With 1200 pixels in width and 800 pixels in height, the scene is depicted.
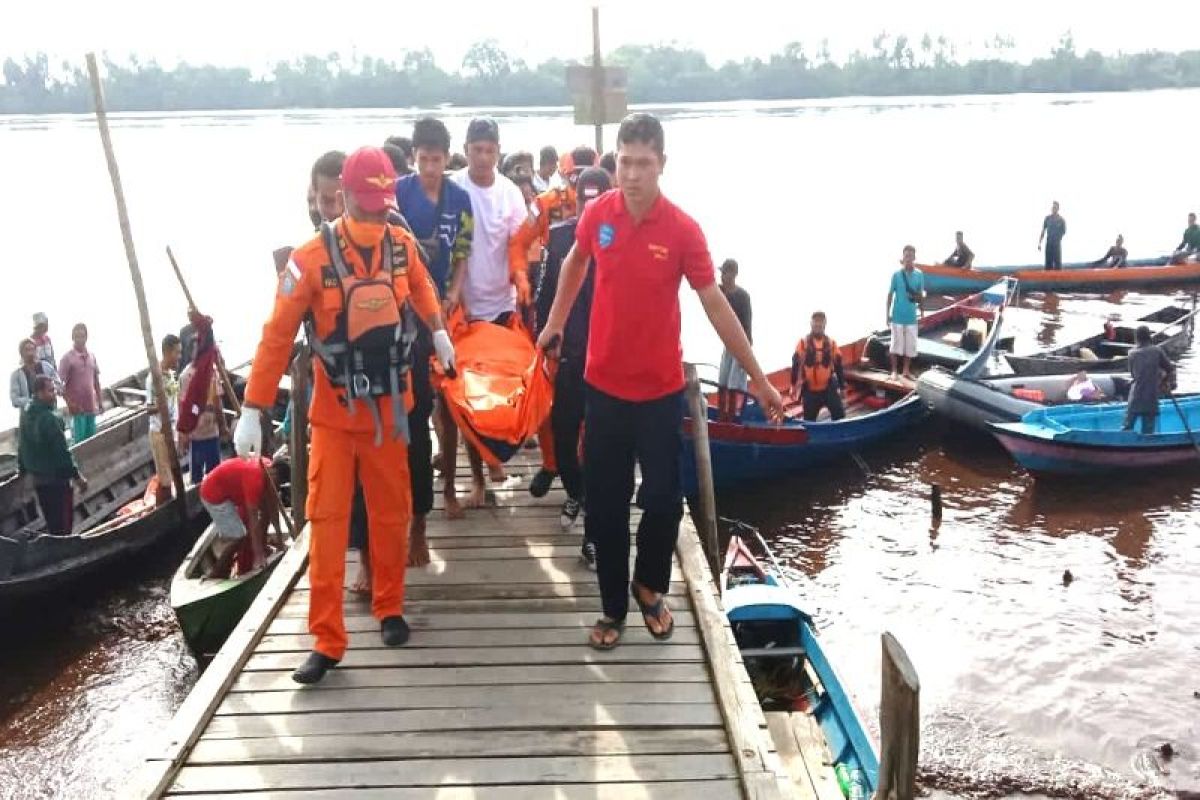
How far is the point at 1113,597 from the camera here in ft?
37.0

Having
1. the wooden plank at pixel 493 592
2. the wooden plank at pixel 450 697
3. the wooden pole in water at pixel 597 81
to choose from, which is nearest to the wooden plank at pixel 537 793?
the wooden plank at pixel 450 697

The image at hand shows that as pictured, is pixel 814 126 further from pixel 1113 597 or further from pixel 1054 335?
pixel 1113 597

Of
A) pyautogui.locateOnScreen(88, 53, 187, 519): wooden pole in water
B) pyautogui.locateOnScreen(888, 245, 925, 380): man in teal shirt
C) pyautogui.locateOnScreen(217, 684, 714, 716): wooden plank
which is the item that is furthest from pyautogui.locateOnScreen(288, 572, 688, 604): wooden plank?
pyautogui.locateOnScreen(888, 245, 925, 380): man in teal shirt

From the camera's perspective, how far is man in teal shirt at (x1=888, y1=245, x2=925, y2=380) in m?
16.4

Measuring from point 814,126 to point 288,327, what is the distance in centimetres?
9471

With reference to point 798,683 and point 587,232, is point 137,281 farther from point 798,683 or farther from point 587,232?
point 587,232

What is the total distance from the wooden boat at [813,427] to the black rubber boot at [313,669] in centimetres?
702

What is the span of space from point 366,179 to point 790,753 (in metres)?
4.60

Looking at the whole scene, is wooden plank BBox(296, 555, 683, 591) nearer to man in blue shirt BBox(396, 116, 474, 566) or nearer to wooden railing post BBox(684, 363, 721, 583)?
man in blue shirt BBox(396, 116, 474, 566)

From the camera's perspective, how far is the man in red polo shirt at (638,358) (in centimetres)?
414

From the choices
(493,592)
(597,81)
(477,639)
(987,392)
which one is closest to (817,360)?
(987,392)

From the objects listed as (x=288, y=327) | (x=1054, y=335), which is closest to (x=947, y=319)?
(x=1054, y=335)

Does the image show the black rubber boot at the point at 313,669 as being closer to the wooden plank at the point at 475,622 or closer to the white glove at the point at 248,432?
the wooden plank at the point at 475,622

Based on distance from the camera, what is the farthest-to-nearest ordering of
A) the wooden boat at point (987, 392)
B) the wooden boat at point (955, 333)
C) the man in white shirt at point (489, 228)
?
1. the wooden boat at point (955, 333)
2. the wooden boat at point (987, 392)
3. the man in white shirt at point (489, 228)
